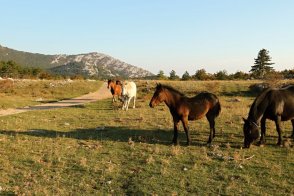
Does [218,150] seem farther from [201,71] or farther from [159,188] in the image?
[201,71]

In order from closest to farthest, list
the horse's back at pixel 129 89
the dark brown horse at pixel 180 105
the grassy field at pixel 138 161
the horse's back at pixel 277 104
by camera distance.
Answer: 1. the grassy field at pixel 138 161
2. the horse's back at pixel 277 104
3. the dark brown horse at pixel 180 105
4. the horse's back at pixel 129 89

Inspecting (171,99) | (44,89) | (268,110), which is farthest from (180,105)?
(44,89)

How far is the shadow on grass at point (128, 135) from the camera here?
14.4 m

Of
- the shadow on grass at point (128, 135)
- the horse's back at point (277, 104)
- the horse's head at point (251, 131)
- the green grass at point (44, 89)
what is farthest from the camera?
the green grass at point (44, 89)

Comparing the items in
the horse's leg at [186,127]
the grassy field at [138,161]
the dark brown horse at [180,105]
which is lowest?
the grassy field at [138,161]

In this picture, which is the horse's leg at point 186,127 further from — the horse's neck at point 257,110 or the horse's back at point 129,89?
the horse's back at point 129,89

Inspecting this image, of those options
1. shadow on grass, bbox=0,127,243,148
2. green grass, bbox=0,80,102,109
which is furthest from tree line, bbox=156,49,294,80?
shadow on grass, bbox=0,127,243,148

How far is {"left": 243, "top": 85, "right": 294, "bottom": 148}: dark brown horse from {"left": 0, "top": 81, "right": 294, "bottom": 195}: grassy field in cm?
61

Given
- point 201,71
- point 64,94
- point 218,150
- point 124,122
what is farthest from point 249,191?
point 201,71

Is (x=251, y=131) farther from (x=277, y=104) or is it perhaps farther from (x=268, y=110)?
(x=277, y=104)

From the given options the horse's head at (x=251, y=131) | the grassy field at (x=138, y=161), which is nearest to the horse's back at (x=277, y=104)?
the horse's head at (x=251, y=131)

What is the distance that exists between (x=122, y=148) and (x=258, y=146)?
5.27m

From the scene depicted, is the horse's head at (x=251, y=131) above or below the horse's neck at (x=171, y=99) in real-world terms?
below

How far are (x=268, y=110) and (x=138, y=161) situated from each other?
5566 mm
